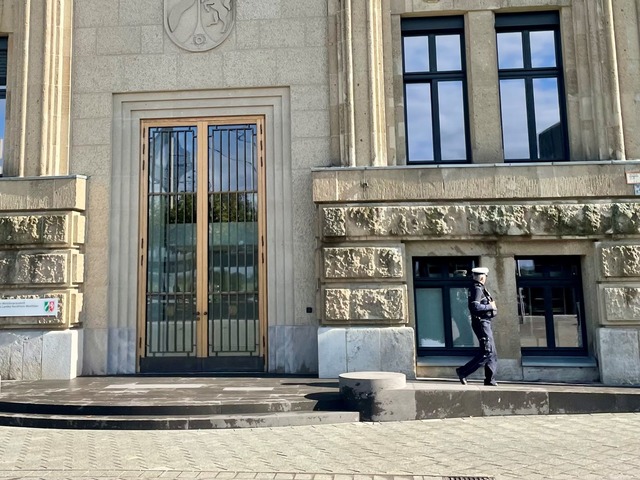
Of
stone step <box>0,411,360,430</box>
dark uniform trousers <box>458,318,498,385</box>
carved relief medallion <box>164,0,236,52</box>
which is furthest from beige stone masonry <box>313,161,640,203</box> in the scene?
stone step <box>0,411,360,430</box>

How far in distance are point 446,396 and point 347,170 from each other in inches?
174

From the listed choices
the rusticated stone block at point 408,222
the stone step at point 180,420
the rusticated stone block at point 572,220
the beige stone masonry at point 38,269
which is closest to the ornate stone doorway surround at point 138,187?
the beige stone masonry at point 38,269

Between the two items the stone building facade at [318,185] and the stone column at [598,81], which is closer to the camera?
the stone building facade at [318,185]

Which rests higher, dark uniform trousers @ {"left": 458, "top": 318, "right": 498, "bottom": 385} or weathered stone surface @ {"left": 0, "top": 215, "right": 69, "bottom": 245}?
weathered stone surface @ {"left": 0, "top": 215, "right": 69, "bottom": 245}

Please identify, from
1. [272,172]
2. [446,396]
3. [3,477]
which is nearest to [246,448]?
[3,477]

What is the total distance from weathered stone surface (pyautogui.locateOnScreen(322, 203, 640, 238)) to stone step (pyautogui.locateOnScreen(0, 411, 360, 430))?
3519 millimetres

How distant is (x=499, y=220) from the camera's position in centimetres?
1022

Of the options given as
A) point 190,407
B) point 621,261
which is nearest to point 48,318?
point 190,407

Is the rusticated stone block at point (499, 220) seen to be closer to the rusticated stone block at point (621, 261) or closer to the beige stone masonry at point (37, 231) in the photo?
the rusticated stone block at point (621, 261)

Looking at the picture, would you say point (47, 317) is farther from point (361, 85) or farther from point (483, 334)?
point (483, 334)

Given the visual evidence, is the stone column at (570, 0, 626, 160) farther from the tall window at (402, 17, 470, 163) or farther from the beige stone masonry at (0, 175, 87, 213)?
the beige stone masonry at (0, 175, 87, 213)

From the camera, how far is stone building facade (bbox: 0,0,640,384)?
1024cm

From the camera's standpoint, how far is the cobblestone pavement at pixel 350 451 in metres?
5.63

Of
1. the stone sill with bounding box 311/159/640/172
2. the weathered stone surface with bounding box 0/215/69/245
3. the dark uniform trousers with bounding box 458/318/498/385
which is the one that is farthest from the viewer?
the weathered stone surface with bounding box 0/215/69/245
